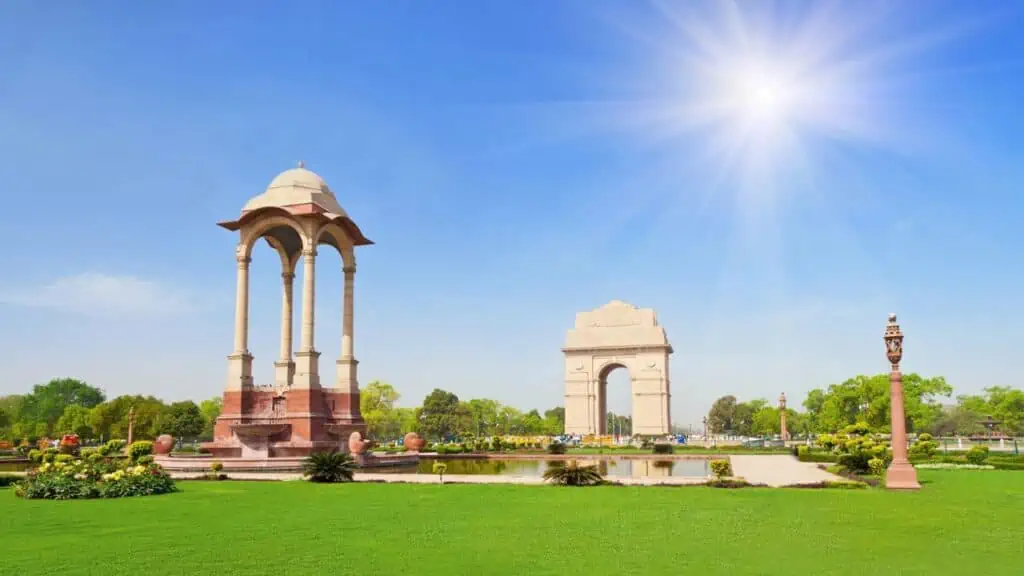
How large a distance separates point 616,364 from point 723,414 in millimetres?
64531

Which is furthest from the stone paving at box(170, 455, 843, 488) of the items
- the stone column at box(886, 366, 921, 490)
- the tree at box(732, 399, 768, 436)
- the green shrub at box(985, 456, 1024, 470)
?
the tree at box(732, 399, 768, 436)

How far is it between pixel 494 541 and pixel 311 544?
2185mm

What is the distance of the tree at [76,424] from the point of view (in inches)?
2640

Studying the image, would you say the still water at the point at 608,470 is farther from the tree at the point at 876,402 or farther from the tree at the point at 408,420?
the tree at the point at 408,420

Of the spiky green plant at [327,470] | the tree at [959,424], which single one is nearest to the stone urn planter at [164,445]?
the spiky green plant at [327,470]

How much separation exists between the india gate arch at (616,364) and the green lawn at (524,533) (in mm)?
48666

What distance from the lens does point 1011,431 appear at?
228 feet

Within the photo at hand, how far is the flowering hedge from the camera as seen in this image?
1535 cm

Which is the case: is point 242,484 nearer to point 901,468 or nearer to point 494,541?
point 494,541

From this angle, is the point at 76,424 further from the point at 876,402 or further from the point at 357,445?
the point at 876,402

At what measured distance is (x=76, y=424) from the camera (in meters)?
68.0

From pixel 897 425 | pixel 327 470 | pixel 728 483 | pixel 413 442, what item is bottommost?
pixel 413 442

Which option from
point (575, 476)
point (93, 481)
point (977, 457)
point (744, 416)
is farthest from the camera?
point (744, 416)

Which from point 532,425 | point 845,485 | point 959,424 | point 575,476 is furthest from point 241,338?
point 959,424
